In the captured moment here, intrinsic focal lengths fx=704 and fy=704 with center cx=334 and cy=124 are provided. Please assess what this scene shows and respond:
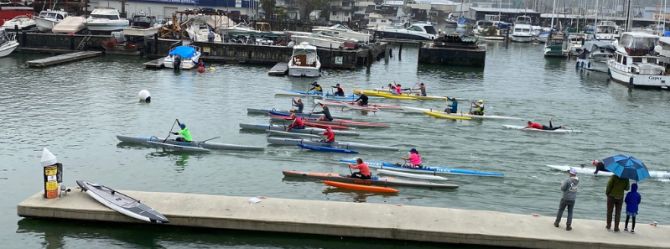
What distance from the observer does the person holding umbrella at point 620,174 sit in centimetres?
1642

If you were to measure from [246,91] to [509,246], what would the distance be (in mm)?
30504

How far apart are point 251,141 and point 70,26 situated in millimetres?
43993

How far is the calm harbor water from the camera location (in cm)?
2134

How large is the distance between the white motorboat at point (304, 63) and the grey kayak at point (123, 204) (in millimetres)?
34195

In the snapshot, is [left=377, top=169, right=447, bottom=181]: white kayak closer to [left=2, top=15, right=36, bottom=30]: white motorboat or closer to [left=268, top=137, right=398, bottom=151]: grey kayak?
[left=268, top=137, right=398, bottom=151]: grey kayak

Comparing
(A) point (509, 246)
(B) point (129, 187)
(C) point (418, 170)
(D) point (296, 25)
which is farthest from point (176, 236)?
(D) point (296, 25)

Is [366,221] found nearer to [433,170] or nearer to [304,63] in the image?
[433,170]

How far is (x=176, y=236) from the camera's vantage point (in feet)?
58.5

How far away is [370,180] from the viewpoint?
23.2 m

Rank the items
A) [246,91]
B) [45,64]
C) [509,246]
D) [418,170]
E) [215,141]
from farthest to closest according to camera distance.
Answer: [45,64] → [246,91] → [215,141] → [418,170] → [509,246]

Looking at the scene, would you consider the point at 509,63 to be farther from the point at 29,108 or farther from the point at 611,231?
the point at 611,231

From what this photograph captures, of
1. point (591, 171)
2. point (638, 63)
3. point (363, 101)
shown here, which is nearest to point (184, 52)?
point (363, 101)

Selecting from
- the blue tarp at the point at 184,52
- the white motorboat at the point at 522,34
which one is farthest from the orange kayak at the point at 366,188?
the white motorboat at the point at 522,34

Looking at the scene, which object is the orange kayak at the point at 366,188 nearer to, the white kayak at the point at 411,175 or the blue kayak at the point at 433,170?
the white kayak at the point at 411,175
